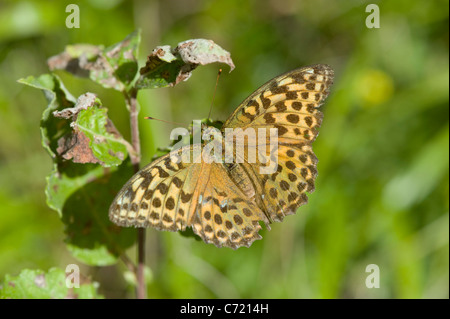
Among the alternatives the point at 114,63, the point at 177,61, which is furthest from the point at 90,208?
the point at 177,61

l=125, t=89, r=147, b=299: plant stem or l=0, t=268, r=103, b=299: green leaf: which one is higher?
l=125, t=89, r=147, b=299: plant stem

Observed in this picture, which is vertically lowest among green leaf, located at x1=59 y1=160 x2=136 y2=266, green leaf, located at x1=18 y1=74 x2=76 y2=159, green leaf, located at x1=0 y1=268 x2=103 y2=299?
green leaf, located at x1=0 y1=268 x2=103 y2=299

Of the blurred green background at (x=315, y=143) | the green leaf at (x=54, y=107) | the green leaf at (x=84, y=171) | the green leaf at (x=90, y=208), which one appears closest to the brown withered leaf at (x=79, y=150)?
the green leaf at (x=84, y=171)

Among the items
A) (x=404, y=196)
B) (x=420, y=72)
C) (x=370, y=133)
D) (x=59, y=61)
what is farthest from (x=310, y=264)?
(x=59, y=61)

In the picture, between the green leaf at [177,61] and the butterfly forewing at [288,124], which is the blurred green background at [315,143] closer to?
the butterfly forewing at [288,124]

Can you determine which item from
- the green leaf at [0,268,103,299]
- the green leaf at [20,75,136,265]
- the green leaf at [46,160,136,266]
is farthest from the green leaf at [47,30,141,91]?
the green leaf at [0,268,103,299]

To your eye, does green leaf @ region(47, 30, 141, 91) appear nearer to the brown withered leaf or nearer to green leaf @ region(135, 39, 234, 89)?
green leaf @ region(135, 39, 234, 89)
